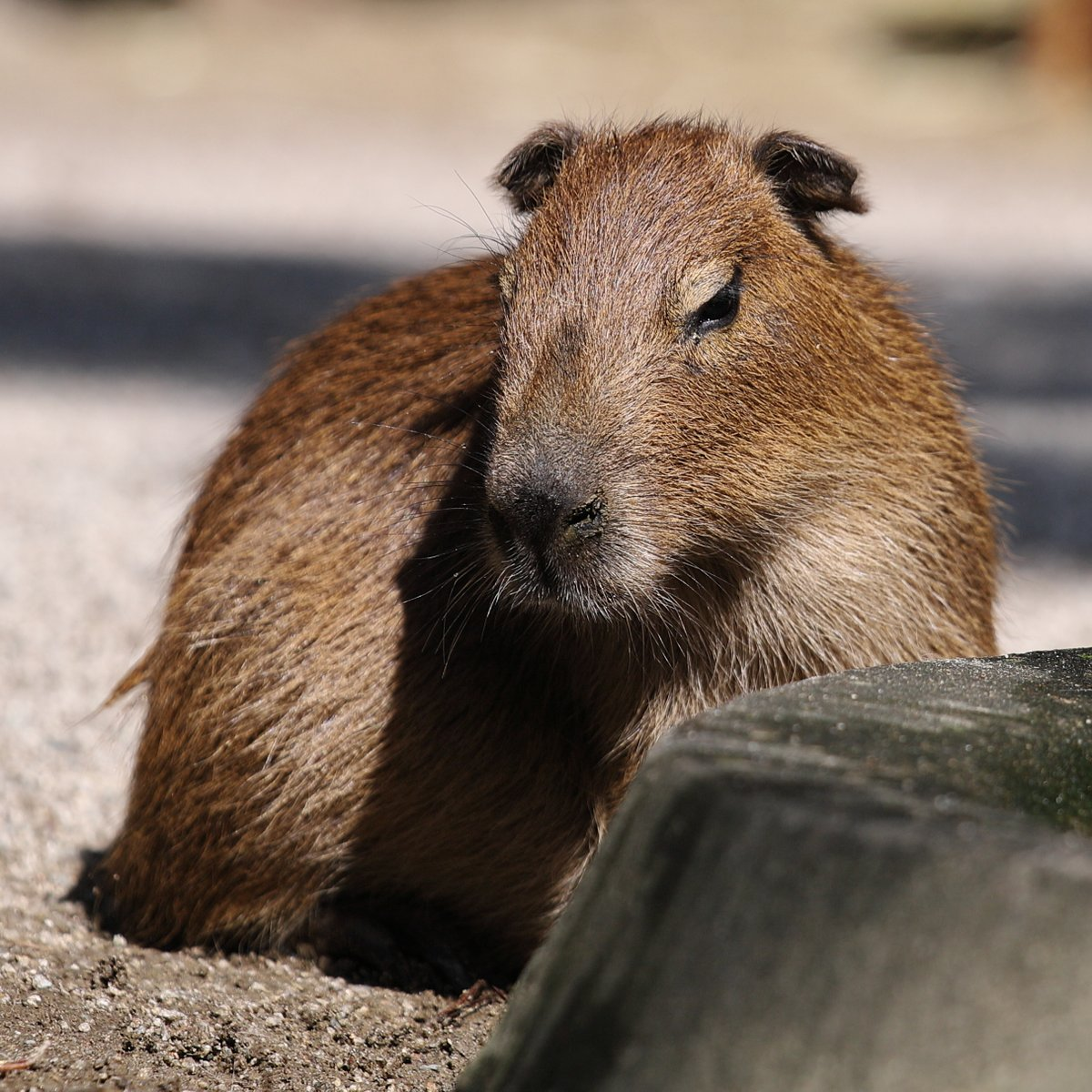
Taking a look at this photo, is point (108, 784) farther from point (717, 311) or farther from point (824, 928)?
point (824, 928)

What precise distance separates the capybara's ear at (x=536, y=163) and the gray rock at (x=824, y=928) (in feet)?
6.06

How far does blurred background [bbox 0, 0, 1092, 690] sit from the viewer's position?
744cm

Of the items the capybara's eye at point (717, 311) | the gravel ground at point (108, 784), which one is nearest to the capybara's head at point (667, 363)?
the capybara's eye at point (717, 311)

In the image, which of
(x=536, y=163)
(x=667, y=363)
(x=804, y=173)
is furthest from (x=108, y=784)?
(x=804, y=173)

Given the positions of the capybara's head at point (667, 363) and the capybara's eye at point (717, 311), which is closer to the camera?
the capybara's head at point (667, 363)

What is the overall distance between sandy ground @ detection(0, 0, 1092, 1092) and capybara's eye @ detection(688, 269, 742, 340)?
1.01 meters

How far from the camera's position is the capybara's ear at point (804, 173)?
3670 mm

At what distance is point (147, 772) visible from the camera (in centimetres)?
395

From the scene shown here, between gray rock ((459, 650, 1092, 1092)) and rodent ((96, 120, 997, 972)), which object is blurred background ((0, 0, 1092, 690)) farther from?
gray rock ((459, 650, 1092, 1092))

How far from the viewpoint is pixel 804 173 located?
12.2 feet

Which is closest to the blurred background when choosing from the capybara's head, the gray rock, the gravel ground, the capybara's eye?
the gravel ground

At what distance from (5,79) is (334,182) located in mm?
5602

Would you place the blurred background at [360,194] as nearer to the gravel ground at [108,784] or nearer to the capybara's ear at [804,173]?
the gravel ground at [108,784]

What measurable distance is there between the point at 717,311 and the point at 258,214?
1068 centimetres
